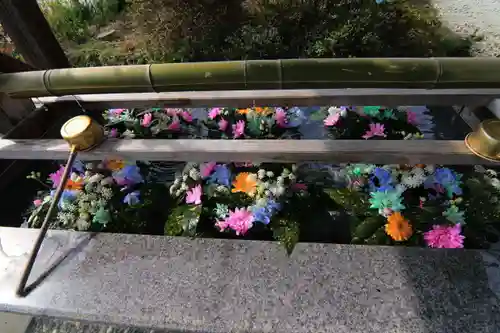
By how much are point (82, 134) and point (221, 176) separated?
74 cm

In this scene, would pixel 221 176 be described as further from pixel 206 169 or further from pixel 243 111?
pixel 243 111

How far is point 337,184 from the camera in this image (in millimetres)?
2129

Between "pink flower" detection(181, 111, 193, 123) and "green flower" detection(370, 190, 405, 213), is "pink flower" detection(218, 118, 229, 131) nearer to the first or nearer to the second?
"pink flower" detection(181, 111, 193, 123)

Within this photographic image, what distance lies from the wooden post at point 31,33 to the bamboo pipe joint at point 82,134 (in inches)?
34.8

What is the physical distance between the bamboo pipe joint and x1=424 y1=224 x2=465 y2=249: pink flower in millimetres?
1629

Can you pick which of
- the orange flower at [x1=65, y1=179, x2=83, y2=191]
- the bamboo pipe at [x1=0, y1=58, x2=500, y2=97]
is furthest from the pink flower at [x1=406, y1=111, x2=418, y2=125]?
the orange flower at [x1=65, y1=179, x2=83, y2=191]

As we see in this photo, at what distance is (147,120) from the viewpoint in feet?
8.30

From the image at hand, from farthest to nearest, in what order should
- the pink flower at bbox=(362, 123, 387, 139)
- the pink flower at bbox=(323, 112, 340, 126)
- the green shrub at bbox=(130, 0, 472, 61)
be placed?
the green shrub at bbox=(130, 0, 472, 61)
the pink flower at bbox=(323, 112, 340, 126)
the pink flower at bbox=(362, 123, 387, 139)

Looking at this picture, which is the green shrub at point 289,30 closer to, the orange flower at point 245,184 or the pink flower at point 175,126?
the pink flower at point 175,126

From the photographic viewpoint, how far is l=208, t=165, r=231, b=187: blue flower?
2.10 meters

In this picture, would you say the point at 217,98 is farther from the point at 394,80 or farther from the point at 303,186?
the point at 394,80

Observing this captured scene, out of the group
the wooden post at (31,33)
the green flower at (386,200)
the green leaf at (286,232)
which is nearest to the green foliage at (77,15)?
the wooden post at (31,33)

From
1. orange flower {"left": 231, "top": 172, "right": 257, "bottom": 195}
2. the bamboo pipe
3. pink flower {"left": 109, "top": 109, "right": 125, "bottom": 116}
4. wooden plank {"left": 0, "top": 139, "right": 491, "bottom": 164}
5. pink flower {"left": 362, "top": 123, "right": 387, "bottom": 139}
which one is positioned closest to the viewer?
the bamboo pipe

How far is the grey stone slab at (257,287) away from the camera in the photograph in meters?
1.54
